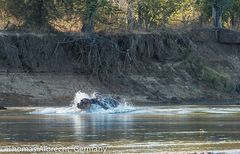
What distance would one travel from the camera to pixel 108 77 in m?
64.3

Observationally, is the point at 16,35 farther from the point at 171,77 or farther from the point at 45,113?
the point at 45,113

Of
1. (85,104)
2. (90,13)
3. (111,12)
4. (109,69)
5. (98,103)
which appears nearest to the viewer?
(85,104)

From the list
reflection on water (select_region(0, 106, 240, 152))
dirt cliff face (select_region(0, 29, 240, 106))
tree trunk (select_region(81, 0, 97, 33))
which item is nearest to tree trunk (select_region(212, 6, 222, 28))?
dirt cliff face (select_region(0, 29, 240, 106))

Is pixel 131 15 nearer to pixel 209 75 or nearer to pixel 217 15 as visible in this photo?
pixel 209 75

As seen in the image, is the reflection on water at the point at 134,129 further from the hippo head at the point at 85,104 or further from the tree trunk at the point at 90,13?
the tree trunk at the point at 90,13

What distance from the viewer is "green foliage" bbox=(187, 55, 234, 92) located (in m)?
68.8

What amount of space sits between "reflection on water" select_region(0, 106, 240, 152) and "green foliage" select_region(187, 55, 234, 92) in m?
20.0

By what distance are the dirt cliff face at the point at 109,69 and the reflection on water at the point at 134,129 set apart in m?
11.9

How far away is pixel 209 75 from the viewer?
69938mm

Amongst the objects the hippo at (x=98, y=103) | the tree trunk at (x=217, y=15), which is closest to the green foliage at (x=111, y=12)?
the tree trunk at (x=217, y=15)

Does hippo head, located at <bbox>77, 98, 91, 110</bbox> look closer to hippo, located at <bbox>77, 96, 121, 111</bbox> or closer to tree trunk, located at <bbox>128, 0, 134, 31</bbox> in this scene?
hippo, located at <bbox>77, 96, 121, 111</bbox>

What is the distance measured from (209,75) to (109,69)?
8.59 m

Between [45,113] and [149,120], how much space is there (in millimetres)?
7509

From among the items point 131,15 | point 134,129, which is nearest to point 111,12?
point 131,15
